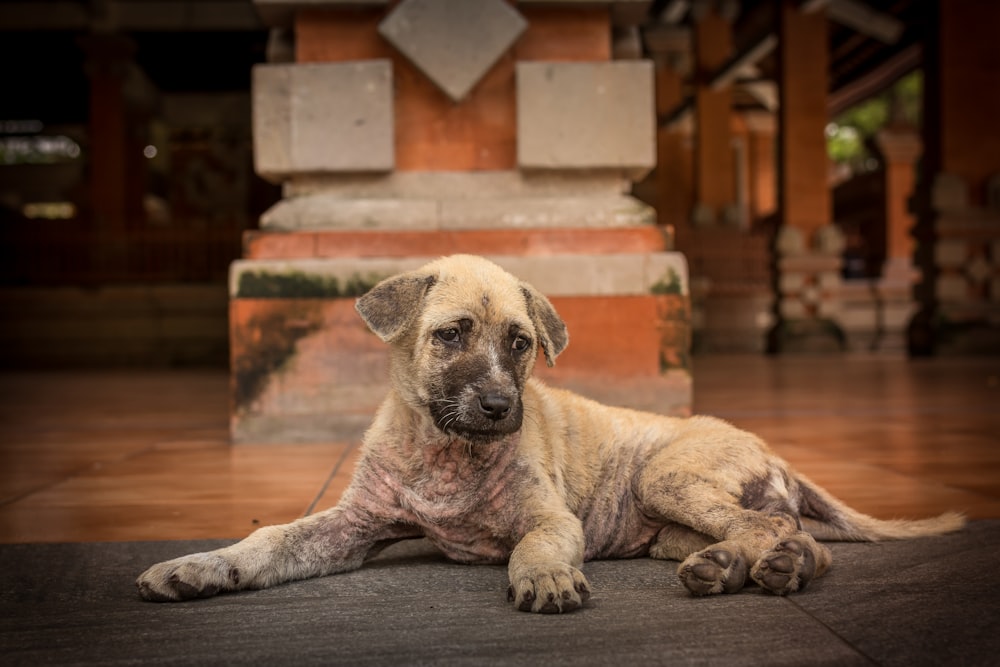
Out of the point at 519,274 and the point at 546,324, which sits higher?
the point at 519,274

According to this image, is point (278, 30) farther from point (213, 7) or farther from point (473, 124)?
point (213, 7)

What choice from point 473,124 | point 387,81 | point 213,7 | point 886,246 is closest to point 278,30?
point 387,81

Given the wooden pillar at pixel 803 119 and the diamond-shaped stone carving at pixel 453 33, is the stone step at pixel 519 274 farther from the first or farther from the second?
the wooden pillar at pixel 803 119

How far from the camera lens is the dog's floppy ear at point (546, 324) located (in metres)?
2.83

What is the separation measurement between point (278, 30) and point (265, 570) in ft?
14.0

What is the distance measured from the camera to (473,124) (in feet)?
18.7

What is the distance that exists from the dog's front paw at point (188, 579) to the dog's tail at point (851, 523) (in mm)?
1686

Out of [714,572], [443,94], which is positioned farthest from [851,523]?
[443,94]

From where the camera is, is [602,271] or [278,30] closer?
[602,271]

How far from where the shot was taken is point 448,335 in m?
2.66

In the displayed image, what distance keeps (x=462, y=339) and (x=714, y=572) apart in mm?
901

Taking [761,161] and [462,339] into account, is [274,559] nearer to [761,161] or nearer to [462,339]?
[462,339]

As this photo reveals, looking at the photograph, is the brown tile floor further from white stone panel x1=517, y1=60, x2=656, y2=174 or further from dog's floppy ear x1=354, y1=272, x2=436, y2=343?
white stone panel x1=517, y1=60, x2=656, y2=174

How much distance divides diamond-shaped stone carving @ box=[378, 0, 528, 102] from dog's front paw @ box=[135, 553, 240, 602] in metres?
3.69
